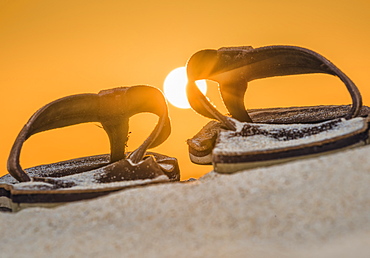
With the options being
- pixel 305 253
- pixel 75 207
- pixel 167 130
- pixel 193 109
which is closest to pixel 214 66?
pixel 193 109

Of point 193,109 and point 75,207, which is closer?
point 75,207

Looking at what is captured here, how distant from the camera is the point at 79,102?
9391mm

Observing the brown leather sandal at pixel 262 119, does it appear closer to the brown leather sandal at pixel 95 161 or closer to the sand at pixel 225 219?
the sand at pixel 225 219

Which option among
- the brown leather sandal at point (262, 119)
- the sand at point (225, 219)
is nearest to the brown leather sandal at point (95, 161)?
the sand at point (225, 219)

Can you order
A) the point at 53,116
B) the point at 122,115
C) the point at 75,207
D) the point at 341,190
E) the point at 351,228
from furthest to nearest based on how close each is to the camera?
the point at 122,115
the point at 53,116
the point at 75,207
the point at 341,190
the point at 351,228

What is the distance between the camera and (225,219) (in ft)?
16.6

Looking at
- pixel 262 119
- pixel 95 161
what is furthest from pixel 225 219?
pixel 95 161

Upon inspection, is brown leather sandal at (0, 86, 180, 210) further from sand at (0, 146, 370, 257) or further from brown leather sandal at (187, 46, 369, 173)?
brown leather sandal at (187, 46, 369, 173)

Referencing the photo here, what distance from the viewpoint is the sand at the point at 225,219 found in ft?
14.4

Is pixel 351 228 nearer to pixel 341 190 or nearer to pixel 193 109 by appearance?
pixel 341 190

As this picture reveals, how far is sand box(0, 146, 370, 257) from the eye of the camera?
4383 mm

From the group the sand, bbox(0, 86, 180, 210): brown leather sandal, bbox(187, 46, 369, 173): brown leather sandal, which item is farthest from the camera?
bbox(0, 86, 180, 210): brown leather sandal

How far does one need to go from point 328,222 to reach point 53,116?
20.3 ft

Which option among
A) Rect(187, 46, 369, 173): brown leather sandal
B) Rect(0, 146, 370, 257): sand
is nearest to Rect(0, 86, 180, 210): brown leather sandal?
Rect(0, 146, 370, 257): sand
